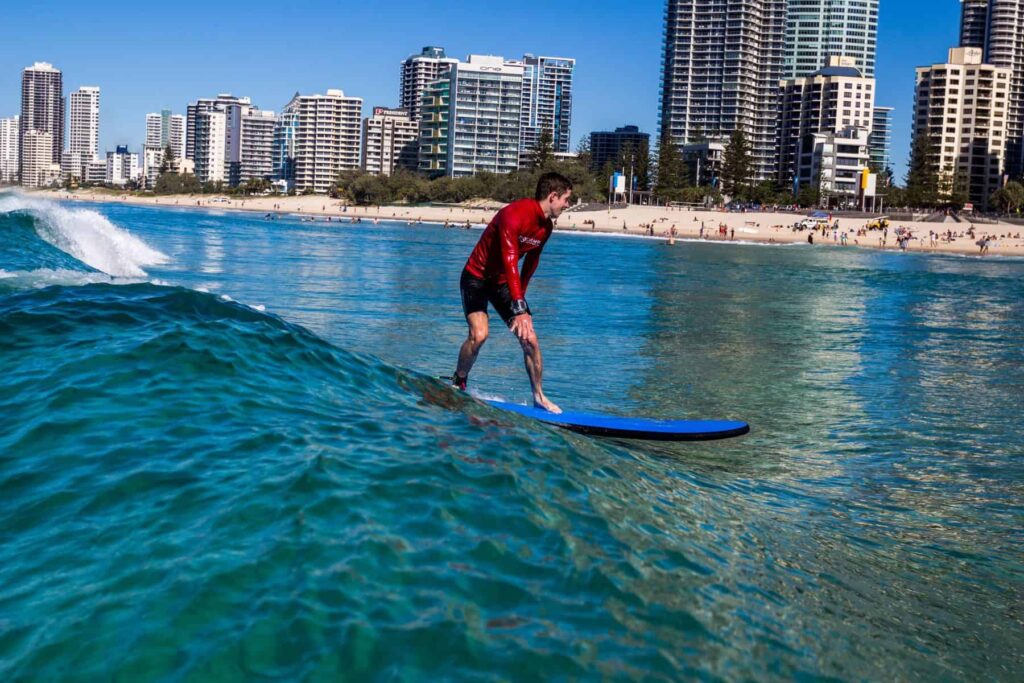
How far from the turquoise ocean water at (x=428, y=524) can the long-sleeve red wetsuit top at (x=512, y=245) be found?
3.84 ft

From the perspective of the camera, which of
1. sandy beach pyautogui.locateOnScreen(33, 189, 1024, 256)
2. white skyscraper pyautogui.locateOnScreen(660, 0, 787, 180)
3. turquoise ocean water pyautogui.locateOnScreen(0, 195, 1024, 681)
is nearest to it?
turquoise ocean water pyautogui.locateOnScreen(0, 195, 1024, 681)

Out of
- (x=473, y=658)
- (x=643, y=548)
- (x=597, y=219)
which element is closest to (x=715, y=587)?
(x=643, y=548)

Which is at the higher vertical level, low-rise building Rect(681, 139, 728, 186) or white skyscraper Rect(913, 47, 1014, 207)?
white skyscraper Rect(913, 47, 1014, 207)

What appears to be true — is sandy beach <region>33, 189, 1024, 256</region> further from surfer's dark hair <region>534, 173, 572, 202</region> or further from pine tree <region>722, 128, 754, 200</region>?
surfer's dark hair <region>534, 173, 572, 202</region>

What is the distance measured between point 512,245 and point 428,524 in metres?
3.77

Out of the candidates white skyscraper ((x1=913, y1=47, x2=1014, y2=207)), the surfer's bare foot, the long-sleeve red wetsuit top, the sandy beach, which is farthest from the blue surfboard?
white skyscraper ((x1=913, y1=47, x2=1014, y2=207))

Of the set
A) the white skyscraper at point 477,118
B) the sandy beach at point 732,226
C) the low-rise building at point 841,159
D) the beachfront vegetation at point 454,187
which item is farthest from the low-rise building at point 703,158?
the sandy beach at point 732,226

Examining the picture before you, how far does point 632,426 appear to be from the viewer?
312 inches

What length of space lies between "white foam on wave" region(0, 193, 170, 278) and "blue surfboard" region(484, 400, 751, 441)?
14.6 meters

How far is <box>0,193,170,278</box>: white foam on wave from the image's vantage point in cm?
2305

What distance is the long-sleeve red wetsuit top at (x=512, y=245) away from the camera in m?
7.75

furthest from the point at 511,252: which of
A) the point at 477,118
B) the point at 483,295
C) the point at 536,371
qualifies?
the point at 477,118

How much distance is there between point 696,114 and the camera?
198250 mm

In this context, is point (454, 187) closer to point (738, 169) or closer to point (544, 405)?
point (738, 169)
